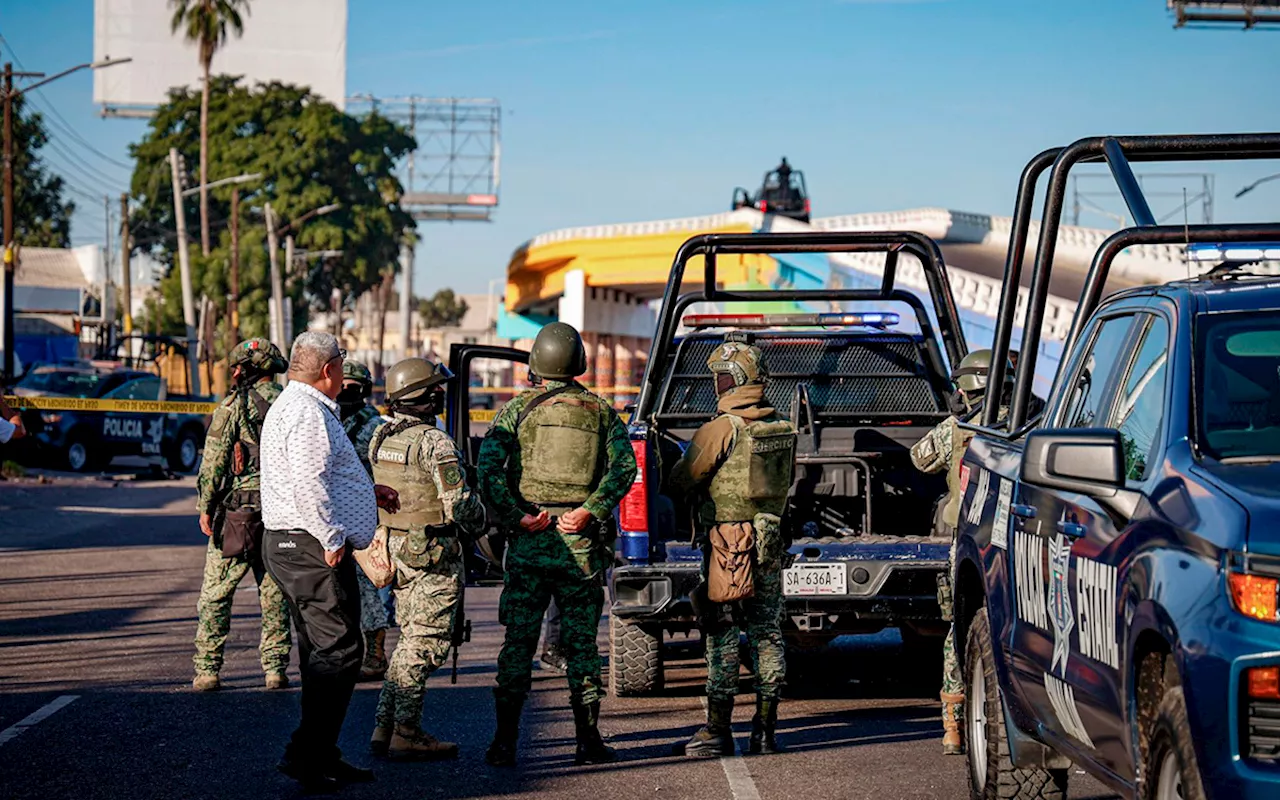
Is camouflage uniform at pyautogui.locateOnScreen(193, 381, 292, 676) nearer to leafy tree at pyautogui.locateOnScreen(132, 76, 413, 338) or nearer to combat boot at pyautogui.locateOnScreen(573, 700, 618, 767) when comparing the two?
combat boot at pyautogui.locateOnScreen(573, 700, 618, 767)

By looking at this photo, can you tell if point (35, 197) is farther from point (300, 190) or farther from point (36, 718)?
point (36, 718)

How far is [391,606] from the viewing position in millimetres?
11445

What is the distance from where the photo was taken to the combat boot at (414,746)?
8117mm

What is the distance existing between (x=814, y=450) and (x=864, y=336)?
3.80 ft

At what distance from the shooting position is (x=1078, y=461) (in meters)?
4.69

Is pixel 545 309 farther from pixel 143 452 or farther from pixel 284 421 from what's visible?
pixel 284 421

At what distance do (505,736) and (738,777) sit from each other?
1.02 meters

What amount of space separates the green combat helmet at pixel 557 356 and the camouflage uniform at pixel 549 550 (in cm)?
7

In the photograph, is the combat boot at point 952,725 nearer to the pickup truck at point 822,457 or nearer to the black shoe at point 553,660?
the pickup truck at point 822,457

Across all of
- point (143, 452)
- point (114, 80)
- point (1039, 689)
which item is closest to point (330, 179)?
point (114, 80)

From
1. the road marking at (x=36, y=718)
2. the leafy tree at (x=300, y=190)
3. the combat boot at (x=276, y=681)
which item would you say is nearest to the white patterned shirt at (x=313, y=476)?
the road marking at (x=36, y=718)

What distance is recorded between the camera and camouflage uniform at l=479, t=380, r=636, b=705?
8047 mm

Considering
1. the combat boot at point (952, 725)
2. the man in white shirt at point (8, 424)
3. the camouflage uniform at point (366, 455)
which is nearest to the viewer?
the combat boot at point (952, 725)

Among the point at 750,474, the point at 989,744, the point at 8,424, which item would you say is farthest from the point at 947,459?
the point at 8,424
